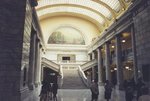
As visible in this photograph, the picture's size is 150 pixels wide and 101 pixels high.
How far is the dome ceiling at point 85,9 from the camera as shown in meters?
25.5

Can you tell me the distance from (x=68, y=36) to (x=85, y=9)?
7071 millimetres

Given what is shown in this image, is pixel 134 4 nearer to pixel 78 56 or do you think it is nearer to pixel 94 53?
pixel 94 53

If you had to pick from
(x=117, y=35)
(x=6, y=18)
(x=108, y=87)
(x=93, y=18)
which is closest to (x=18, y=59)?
(x=6, y=18)

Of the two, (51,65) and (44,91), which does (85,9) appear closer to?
(51,65)

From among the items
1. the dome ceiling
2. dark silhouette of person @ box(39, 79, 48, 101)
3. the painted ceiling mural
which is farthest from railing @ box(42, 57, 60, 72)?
dark silhouette of person @ box(39, 79, 48, 101)

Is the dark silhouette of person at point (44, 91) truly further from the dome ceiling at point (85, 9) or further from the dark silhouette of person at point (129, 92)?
the dome ceiling at point (85, 9)

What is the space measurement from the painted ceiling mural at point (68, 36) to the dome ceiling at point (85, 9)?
3.28 meters

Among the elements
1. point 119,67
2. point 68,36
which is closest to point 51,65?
point 68,36

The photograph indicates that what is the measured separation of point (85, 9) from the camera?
99.7 feet

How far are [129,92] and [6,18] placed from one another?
6.58 m

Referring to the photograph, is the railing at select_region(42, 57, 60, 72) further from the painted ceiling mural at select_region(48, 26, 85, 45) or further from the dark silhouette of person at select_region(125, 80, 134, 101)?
the dark silhouette of person at select_region(125, 80, 134, 101)

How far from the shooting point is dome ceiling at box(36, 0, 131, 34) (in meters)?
25.5

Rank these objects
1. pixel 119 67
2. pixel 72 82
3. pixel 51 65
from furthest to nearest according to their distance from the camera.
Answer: pixel 51 65
pixel 72 82
pixel 119 67

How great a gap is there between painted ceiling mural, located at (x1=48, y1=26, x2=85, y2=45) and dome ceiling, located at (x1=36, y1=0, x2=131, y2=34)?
129 inches
